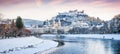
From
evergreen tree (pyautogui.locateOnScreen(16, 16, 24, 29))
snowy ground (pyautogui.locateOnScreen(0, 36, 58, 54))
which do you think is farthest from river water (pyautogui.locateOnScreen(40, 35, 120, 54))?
evergreen tree (pyautogui.locateOnScreen(16, 16, 24, 29))

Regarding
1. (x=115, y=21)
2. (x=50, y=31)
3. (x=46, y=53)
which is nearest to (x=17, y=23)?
(x=115, y=21)

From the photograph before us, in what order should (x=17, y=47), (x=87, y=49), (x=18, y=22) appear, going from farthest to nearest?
(x=18, y=22), (x=87, y=49), (x=17, y=47)

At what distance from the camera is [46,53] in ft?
61.4

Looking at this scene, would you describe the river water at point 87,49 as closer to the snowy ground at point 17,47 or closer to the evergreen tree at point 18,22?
the snowy ground at point 17,47

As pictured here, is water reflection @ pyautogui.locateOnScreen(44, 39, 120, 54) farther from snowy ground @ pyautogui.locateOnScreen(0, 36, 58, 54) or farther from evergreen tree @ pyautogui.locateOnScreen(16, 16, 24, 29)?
evergreen tree @ pyautogui.locateOnScreen(16, 16, 24, 29)

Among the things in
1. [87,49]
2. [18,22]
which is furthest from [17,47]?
[18,22]

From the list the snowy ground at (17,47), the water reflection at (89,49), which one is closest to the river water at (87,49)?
the water reflection at (89,49)

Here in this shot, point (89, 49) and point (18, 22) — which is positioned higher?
point (18, 22)

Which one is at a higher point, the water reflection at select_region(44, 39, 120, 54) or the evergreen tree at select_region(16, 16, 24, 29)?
the evergreen tree at select_region(16, 16, 24, 29)

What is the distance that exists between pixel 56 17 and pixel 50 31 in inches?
1551

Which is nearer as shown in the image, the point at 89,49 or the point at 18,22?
the point at 89,49

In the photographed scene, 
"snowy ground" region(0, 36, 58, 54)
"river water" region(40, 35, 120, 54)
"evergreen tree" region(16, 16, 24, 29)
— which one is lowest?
"river water" region(40, 35, 120, 54)

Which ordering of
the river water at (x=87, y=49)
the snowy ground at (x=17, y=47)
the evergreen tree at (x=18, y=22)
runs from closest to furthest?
the snowy ground at (x=17, y=47) < the river water at (x=87, y=49) < the evergreen tree at (x=18, y=22)

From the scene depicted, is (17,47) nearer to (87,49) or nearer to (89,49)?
(87,49)
